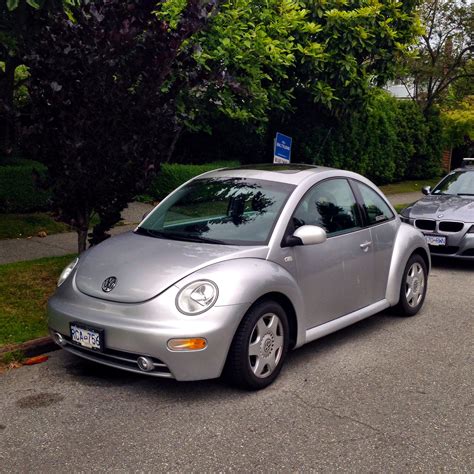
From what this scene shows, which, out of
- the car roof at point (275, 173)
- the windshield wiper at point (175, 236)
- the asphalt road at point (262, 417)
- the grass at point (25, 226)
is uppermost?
the car roof at point (275, 173)

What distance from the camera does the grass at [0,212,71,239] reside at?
390 inches

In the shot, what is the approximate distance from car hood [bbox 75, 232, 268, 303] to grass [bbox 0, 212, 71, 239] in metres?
5.25

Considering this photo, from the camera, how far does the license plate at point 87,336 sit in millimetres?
4344

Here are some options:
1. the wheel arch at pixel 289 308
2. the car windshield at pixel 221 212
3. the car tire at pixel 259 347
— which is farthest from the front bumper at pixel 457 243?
the car tire at pixel 259 347

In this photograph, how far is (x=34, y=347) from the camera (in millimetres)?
5242

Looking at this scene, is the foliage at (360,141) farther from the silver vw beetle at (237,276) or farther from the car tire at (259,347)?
the car tire at (259,347)

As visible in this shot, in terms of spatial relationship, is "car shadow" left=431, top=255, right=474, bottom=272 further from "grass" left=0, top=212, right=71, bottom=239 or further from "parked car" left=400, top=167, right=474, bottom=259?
"grass" left=0, top=212, right=71, bottom=239

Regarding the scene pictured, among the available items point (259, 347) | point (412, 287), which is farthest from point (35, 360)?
point (412, 287)

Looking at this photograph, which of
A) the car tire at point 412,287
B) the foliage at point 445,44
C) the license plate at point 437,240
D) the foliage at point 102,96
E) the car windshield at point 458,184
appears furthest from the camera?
the foliage at point 445,44

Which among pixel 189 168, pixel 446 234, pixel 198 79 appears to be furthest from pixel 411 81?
pixel 198 79

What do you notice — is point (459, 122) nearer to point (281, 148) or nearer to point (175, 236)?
point (281, 148)

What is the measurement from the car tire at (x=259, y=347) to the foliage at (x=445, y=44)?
18.9m

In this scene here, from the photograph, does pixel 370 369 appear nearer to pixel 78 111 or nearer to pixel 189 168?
pixel 78 111

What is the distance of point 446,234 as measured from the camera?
8.95 metres
